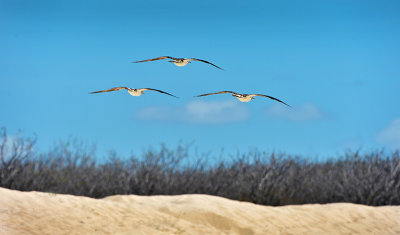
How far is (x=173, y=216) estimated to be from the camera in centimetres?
911

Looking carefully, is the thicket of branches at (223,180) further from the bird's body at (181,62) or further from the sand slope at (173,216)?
the bird's body at (181,62)

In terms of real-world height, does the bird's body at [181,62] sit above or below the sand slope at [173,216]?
above

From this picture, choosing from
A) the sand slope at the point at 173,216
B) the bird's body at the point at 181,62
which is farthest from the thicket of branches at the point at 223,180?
the bird's body at the point at 181,62

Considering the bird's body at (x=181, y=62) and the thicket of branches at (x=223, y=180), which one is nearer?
the bird's body at (x=181, y=62)

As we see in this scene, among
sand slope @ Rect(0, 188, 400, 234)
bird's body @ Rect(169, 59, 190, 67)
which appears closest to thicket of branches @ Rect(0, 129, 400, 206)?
sand slope @ Rect(0, 188, 400, 234)

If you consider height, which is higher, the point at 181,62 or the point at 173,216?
the point at 181,62

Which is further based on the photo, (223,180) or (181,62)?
(223,180)

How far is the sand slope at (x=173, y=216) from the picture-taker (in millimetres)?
8008

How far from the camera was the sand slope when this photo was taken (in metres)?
8.01

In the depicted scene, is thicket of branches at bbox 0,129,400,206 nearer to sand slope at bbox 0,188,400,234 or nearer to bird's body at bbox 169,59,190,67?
sand slope at bbox 0,188,400,234

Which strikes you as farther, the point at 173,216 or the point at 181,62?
the point at 173,216

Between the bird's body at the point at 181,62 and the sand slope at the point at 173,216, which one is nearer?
the bird's body at the point at 181,62

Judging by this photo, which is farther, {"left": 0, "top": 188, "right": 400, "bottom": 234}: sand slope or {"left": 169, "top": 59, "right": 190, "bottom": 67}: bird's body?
{"left": 0, "top": 188, "right": 400, "bottom": 234}: sand slope

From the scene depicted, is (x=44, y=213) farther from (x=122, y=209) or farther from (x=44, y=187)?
(x=44, y=187)
